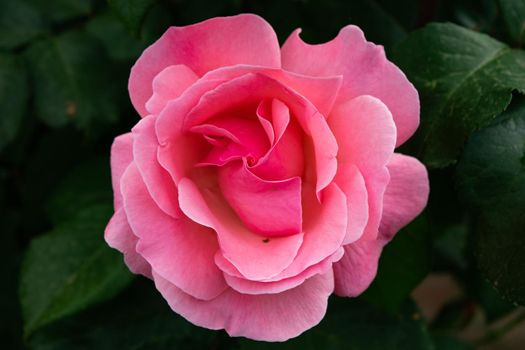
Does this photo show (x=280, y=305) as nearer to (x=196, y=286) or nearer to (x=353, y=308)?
(x=196, y=286)

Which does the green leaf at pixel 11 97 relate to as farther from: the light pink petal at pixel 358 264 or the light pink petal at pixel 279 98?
the light pink petal at pixel 358 264

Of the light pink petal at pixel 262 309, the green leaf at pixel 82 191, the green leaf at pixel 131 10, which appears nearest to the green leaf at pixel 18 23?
the green leaf at pixel 82 191

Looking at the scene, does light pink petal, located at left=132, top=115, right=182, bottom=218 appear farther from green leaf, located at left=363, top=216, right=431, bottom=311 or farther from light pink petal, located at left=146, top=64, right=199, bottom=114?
green leaf, located at left=363, top=216, right=431, bottom=311

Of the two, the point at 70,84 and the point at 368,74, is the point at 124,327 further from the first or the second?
the point at 368,74

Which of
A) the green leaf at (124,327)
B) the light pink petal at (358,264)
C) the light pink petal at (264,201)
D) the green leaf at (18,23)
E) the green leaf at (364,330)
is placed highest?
the light pink petal at (264,201)

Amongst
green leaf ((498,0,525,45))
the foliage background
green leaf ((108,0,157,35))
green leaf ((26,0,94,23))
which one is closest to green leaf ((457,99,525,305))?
the foliage background

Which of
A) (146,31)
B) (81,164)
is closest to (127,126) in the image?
(81,164)

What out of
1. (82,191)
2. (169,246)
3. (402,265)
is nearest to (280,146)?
(169,246)
